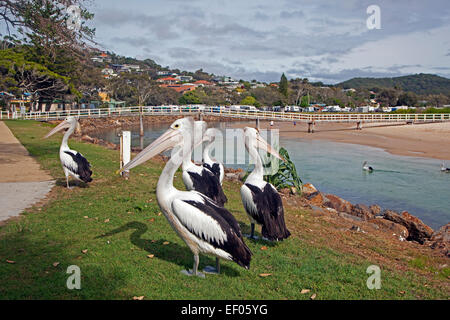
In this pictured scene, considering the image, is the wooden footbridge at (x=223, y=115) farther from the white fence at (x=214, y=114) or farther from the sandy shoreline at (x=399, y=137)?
the sandy shoreline at (x=399, y=137)

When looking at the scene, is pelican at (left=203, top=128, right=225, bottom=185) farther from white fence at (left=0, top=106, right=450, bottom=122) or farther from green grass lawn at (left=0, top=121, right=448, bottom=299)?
white fence at (left=0, top=106, right=450, bottom=122)

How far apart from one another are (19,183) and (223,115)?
109 ft

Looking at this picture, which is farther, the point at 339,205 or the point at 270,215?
the point at 339,205

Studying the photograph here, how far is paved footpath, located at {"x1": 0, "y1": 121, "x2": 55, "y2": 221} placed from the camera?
23.5 ft

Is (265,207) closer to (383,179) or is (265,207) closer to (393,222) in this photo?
(393,222)

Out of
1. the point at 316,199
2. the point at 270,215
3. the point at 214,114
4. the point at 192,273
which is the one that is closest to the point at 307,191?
the point at 316,199

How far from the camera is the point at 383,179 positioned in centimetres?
1755

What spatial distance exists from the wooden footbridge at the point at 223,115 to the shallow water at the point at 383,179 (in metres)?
17.0

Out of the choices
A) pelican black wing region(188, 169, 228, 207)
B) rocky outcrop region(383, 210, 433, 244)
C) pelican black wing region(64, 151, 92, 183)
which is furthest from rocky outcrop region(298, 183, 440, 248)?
pelican black wing region(64, 151, 92, 183)

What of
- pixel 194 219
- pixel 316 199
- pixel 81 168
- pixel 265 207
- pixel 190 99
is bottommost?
pixel 316 199

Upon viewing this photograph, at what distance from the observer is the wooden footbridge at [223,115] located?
3906cm

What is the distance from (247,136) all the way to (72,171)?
461 cm
